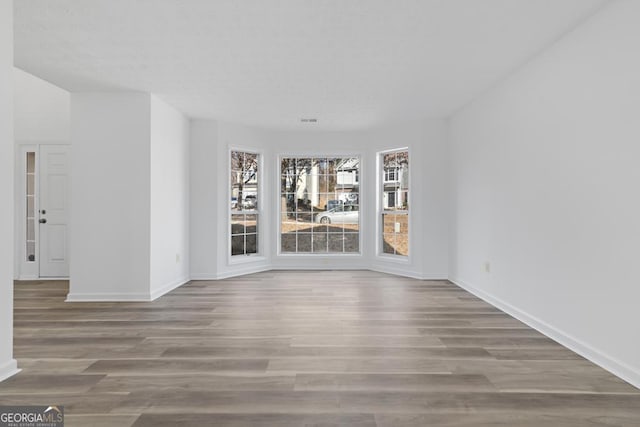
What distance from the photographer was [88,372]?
8.56 feet

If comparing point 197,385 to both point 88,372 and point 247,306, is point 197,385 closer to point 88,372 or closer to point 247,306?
point 88,372

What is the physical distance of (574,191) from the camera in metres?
3.01

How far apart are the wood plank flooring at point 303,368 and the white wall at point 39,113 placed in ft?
10.1

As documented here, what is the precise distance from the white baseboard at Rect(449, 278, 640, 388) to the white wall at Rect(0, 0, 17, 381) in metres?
3.92

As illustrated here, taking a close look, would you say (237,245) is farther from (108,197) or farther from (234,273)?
(108,197)

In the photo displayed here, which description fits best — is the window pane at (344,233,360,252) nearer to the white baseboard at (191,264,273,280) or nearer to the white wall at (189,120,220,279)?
the white baseboard at (191,264,273,280)

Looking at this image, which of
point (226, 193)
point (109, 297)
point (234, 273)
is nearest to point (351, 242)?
point (234, 273)

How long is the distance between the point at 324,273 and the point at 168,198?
112 inches

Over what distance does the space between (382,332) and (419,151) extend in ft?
11.7

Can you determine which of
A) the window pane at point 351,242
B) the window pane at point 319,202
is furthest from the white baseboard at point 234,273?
the window pane at point 351,242

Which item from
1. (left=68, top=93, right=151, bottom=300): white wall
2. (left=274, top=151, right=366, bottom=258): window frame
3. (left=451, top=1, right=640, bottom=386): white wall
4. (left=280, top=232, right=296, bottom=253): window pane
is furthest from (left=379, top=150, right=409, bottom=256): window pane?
(left=68, top=93, right=151, bottom=300): white wall

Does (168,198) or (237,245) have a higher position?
(168,198)

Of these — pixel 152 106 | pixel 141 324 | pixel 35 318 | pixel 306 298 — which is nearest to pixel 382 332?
pixel 306 298

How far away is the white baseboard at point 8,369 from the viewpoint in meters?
2.47
